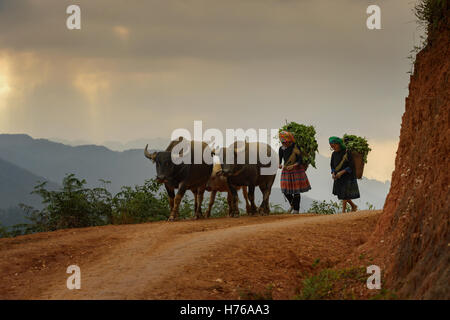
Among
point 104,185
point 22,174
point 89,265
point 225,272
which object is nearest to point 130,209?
point 104,185

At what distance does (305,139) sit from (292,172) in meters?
1.43

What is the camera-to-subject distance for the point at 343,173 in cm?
1648

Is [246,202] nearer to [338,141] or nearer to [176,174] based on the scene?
[176,174]

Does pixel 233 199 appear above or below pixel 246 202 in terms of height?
above

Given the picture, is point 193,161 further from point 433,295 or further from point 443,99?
point 433,295

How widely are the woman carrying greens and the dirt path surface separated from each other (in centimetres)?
410

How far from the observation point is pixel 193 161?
16.5m

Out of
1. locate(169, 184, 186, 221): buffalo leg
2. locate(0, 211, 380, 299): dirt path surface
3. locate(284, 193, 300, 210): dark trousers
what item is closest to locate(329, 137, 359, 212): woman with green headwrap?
locate(284, 193, 300, 210): dark trousers

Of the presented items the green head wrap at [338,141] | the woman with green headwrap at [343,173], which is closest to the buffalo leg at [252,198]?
the woman with green headwrap at [343,173]

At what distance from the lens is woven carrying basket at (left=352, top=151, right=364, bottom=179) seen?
55.7 feet

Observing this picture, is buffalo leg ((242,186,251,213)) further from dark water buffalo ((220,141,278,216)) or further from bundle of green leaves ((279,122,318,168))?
bundle of green leaves ((279,122,318,168))

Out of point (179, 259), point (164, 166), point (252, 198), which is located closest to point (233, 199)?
point (252, 198)
